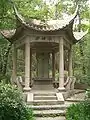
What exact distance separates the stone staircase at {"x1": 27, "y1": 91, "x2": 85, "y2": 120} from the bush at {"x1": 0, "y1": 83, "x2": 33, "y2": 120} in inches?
79.4

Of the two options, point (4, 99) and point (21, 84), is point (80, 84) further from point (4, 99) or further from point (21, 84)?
point (4, 99)

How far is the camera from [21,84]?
16.5m

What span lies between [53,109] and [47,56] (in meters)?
6.32

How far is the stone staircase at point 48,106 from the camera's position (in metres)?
11.5

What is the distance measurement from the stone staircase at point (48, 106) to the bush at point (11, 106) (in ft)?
6.62

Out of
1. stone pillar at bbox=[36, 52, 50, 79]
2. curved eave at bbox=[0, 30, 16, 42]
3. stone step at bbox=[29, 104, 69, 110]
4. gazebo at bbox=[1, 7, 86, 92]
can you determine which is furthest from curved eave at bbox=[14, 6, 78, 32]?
stone step at bbox=[29, 104, 69, 110]

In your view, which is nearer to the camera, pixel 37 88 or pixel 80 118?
pixel 80 118

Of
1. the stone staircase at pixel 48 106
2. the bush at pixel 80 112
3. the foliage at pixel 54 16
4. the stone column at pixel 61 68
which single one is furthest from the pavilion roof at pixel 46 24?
the bush at pixel 80 112

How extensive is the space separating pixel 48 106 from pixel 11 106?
4636 millimetres

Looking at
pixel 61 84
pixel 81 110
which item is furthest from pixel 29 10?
pixel 81 110

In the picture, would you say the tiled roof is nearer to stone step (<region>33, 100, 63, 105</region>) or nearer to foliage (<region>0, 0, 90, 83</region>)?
foliage (<region>0, 0, 90, 83</region>)

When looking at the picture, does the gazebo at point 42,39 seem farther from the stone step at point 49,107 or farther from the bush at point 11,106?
the bush at point 11,106

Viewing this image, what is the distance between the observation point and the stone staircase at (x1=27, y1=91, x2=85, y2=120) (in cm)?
1152

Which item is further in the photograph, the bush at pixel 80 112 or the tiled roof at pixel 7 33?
the tiled roof at pixel 7 33
